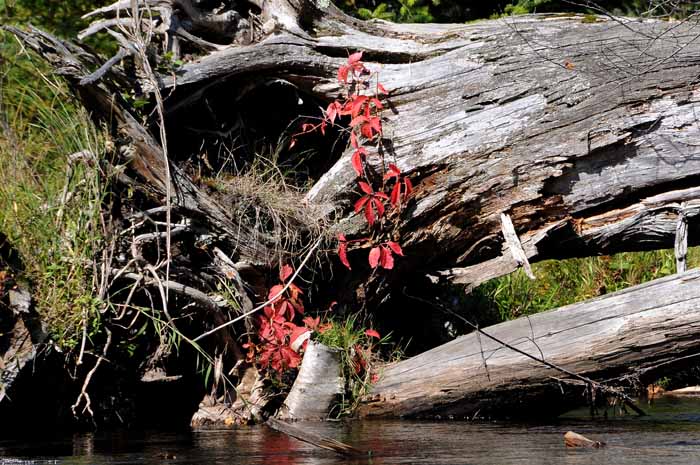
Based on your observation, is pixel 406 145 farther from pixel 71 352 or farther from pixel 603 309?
pixel 71 352

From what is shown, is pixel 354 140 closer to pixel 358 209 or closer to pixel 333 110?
pixel 333 110

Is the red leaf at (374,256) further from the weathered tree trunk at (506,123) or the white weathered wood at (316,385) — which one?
the white weathered wood at (316,385)

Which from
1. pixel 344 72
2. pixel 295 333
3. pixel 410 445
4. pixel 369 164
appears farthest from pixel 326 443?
pixel 344 72

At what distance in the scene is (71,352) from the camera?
203 inches

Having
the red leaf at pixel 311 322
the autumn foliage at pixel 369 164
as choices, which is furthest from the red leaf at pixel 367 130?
the red leaf at pixel 311 322

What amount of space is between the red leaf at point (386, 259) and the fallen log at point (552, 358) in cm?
57

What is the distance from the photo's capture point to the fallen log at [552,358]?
4785 mm

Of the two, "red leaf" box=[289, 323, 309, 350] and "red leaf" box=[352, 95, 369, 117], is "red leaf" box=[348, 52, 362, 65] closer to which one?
"red leaf" box=[352, 95, 369, 117]

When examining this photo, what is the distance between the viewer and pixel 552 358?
500cm

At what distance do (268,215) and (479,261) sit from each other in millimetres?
1415

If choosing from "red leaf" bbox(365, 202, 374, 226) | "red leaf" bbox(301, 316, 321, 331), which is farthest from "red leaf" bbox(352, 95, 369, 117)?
"red leaf" bbox(301, 316, 321, 331)

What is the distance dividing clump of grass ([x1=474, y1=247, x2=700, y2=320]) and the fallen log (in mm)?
1973

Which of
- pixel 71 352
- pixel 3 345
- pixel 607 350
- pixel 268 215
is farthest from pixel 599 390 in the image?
pixel 3 345

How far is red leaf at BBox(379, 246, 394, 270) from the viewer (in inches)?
216
